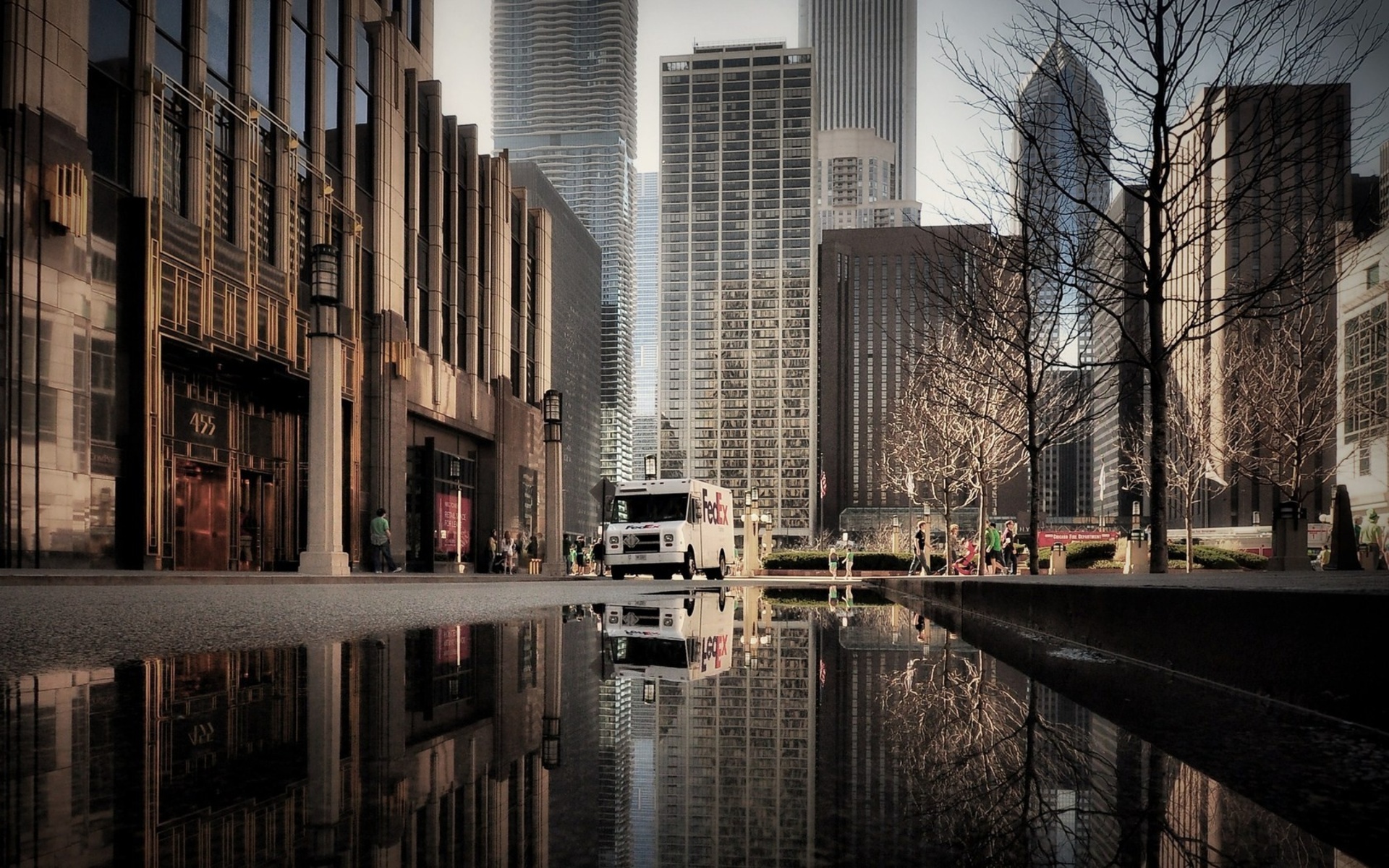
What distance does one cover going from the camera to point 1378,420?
45.1 meters

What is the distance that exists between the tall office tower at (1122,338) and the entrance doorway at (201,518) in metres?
19.3

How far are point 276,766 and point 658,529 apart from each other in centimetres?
2671

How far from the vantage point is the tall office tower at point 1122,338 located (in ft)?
40.5

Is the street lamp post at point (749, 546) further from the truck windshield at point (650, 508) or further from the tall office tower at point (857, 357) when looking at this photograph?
the tall office tower at point (857, 357)

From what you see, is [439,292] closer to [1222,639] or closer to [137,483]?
[137,483]

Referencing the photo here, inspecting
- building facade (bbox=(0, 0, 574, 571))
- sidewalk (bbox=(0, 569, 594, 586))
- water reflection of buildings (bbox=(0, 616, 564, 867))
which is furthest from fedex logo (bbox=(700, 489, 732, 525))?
water reflection of buildings (bbox=(0, 616, 564, 867))

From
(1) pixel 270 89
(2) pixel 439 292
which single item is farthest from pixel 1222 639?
(2) pixel 439 292

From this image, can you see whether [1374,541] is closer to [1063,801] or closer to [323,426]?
[323,426]

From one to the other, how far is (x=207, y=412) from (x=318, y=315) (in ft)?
13.5

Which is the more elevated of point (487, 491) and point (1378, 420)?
point (1378, 420)

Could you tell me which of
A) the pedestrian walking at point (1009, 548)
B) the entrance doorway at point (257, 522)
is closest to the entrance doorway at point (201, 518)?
the entrance doorway at point (257, 522)

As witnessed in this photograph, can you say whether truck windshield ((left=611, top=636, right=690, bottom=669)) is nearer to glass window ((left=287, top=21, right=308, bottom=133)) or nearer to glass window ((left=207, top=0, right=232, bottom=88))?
glass window ((left=207, top=0, right=232, bottom=88))

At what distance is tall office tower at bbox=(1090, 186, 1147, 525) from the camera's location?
12344mm

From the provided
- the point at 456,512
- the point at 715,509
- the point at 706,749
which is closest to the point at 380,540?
the point at 715,509
